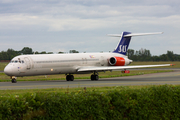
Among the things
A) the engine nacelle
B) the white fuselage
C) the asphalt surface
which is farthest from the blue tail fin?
→ the asphalt surface

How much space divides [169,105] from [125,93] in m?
2.35

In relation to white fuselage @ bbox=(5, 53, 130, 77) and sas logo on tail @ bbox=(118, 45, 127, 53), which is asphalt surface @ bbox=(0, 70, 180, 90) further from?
sas logo on tail @ bbox=(118, 45, 127, 53)

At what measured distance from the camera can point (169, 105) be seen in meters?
14.2

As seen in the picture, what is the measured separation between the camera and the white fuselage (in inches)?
1258

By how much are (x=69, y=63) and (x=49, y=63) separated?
129 inches

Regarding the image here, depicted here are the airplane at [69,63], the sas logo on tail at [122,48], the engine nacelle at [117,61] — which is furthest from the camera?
the sas logo on tail at [122,48]

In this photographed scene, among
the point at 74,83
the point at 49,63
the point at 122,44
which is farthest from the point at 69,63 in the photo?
the point at 122,44

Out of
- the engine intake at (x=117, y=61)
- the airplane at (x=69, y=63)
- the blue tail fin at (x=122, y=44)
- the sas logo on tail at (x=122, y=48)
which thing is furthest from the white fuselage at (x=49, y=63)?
the sas logo on tail at (x=122, y=48)

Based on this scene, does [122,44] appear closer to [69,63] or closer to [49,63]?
[69,63]

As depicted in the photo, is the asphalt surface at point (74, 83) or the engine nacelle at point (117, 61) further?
the engine nacelle at point (117, 61)

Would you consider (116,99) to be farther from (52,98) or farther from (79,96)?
(52,98)

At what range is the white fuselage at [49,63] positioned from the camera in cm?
3195

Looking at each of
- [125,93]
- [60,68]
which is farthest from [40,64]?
[125,93]

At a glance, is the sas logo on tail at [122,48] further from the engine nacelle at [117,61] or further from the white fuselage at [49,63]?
the white fuselage at [49,63]
